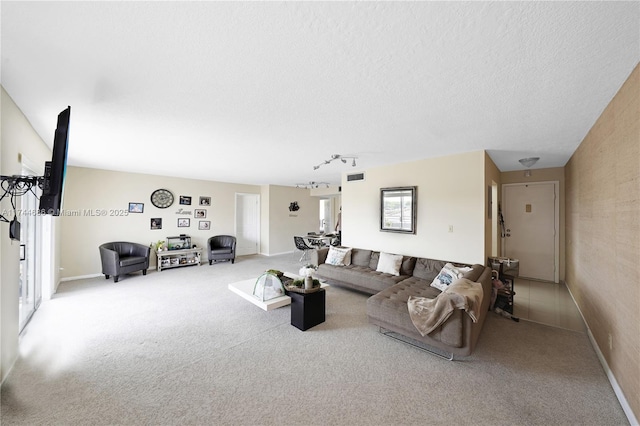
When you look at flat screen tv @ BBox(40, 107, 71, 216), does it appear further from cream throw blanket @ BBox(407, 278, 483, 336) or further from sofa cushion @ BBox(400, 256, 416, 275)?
sofa cushion @ BBox(400, 256, 416, 275)

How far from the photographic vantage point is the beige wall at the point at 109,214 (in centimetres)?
515

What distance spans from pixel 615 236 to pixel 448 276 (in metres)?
1.66

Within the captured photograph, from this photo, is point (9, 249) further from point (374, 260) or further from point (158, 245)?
point (374, 260)

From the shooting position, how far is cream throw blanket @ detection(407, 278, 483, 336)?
7.44ft

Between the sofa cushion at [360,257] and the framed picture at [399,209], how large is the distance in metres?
0.58

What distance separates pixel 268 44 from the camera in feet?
4.69

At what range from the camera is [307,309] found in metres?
3.03

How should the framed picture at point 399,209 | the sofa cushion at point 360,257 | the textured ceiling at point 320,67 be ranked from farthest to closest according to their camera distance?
the sofa cushion at point 360,257, the framed picture at point 399,209, the textured ceiling at point 320,67

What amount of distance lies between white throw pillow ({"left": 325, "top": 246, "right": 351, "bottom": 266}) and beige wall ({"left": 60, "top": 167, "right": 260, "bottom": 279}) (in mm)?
4071

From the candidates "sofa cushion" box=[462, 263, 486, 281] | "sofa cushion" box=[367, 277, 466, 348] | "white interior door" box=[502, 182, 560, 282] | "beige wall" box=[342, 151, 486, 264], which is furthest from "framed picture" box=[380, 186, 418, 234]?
"white interior door" box=[502, 182, 560, 282]

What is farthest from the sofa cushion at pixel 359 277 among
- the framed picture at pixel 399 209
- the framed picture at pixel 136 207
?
the framed picture at pixel 136 207

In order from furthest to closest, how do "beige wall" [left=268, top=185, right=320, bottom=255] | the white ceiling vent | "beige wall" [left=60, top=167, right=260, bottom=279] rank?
"beige wall" [left=268, top=185, right=320, bottom=255]
the white ceiling vent
"beige wall" [left=60, top=167, right=260, bottom=279]

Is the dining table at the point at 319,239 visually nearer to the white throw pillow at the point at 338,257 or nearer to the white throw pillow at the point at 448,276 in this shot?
the white throw pillow at the point at 338,257

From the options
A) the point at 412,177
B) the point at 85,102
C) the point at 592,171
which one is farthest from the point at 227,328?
the point at 592,171
